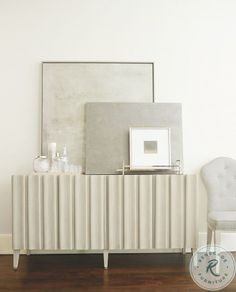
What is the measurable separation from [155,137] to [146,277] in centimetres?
119

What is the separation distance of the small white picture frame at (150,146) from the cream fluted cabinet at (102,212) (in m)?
0.32

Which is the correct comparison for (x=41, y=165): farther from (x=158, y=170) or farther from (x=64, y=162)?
(x=158, y=170)

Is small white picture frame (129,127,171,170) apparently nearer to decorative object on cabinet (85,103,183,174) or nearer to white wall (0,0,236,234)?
decorative object on cabinet (85,103,183,174)

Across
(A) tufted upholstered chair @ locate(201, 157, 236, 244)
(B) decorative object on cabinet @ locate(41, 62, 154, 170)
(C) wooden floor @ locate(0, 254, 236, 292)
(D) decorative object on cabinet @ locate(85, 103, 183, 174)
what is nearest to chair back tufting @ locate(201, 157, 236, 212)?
(A) tufted upholstered chair @ locate(201, 157, 236, 244)

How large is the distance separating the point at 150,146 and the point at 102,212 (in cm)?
75

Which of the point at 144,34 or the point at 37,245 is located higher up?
the point at 144,34

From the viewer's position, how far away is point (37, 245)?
2.73 m

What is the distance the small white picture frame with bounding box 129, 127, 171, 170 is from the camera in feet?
10.0

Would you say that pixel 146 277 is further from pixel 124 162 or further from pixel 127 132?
pixel 127 132

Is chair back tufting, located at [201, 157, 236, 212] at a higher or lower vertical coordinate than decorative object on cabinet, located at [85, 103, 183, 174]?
lower

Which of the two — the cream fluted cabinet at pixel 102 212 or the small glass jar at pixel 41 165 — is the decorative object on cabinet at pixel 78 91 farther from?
the cream fluted cabinet at pixel 102 212

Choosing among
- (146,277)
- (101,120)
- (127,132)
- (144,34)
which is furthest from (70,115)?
(146,277)

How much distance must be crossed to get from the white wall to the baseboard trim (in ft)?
0.21

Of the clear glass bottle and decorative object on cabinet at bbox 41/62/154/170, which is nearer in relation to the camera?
the clear glass bottle
